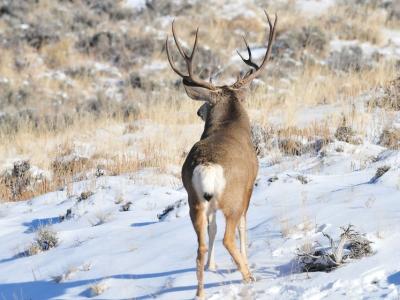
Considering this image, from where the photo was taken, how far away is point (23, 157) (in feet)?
39.4

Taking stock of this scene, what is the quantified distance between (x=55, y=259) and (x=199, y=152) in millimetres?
2227

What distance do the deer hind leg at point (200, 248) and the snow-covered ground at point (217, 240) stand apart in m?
0.12

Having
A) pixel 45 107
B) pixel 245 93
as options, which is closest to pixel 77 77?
pixel 45 107

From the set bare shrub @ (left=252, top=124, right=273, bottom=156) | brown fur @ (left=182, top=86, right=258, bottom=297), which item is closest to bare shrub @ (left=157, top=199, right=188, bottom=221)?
brown fur @ (left=182, top=86, right=258, bottom=297)

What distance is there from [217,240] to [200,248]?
1.43m

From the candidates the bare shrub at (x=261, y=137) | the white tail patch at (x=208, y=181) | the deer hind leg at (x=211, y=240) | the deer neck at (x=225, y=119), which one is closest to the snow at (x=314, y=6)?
the bare shrub at (x=261, y=137)

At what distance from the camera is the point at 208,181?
4.50 meters

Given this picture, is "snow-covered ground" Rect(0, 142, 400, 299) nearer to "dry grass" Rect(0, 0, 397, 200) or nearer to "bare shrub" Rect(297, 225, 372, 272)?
"bare shrub" Rect(297, 225, 372, 272)

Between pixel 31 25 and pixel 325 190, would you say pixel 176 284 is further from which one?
pixel 31 25

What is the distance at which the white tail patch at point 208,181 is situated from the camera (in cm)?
450

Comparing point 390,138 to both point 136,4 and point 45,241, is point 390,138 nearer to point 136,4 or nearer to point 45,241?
point 45,241

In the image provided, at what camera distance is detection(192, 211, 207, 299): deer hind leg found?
461 centimetres

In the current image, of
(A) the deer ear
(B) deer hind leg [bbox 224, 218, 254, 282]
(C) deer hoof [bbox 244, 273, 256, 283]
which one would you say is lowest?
(C) deer hoof [bbox 244, 273, 256, 283]

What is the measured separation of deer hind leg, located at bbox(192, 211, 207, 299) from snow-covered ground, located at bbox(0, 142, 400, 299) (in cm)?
12
